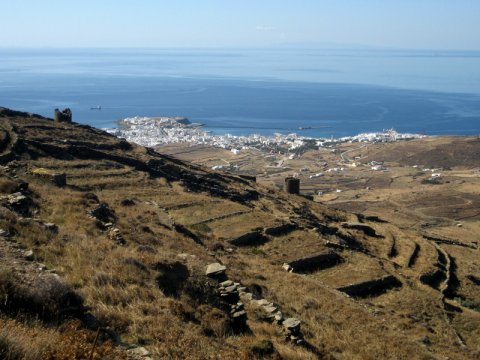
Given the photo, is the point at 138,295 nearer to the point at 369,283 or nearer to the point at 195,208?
the point at 369,283

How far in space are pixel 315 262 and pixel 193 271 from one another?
10.5 meters

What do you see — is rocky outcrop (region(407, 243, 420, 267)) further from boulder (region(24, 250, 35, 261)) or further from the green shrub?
boulder (region(24, 250, 35, 261))

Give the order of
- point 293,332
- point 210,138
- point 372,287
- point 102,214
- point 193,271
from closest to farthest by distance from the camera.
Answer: point 293,332, point 193,271, point 102,214, point 372,287, point 210,138

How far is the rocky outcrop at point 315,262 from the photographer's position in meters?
19.4

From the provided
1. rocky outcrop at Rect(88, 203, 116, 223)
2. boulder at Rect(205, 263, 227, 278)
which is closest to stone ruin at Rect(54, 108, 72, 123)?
rocky outcrop at Rect(88, 203, 116, 223)

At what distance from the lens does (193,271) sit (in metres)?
10.6

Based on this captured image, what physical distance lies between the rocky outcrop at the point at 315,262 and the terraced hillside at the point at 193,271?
87 millimetres

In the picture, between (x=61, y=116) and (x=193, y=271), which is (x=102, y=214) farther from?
(x=61, y=116)

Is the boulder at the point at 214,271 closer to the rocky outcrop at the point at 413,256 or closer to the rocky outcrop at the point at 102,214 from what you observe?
the rocky outcrop at the point at 102,214

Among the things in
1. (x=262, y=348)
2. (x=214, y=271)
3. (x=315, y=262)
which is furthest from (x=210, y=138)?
(x=262, y=348)

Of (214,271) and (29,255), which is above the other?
(29,255)

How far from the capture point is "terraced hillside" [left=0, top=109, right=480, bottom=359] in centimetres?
710

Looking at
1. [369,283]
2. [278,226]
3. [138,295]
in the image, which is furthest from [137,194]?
[138,295]

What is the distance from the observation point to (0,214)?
34.2 feet
